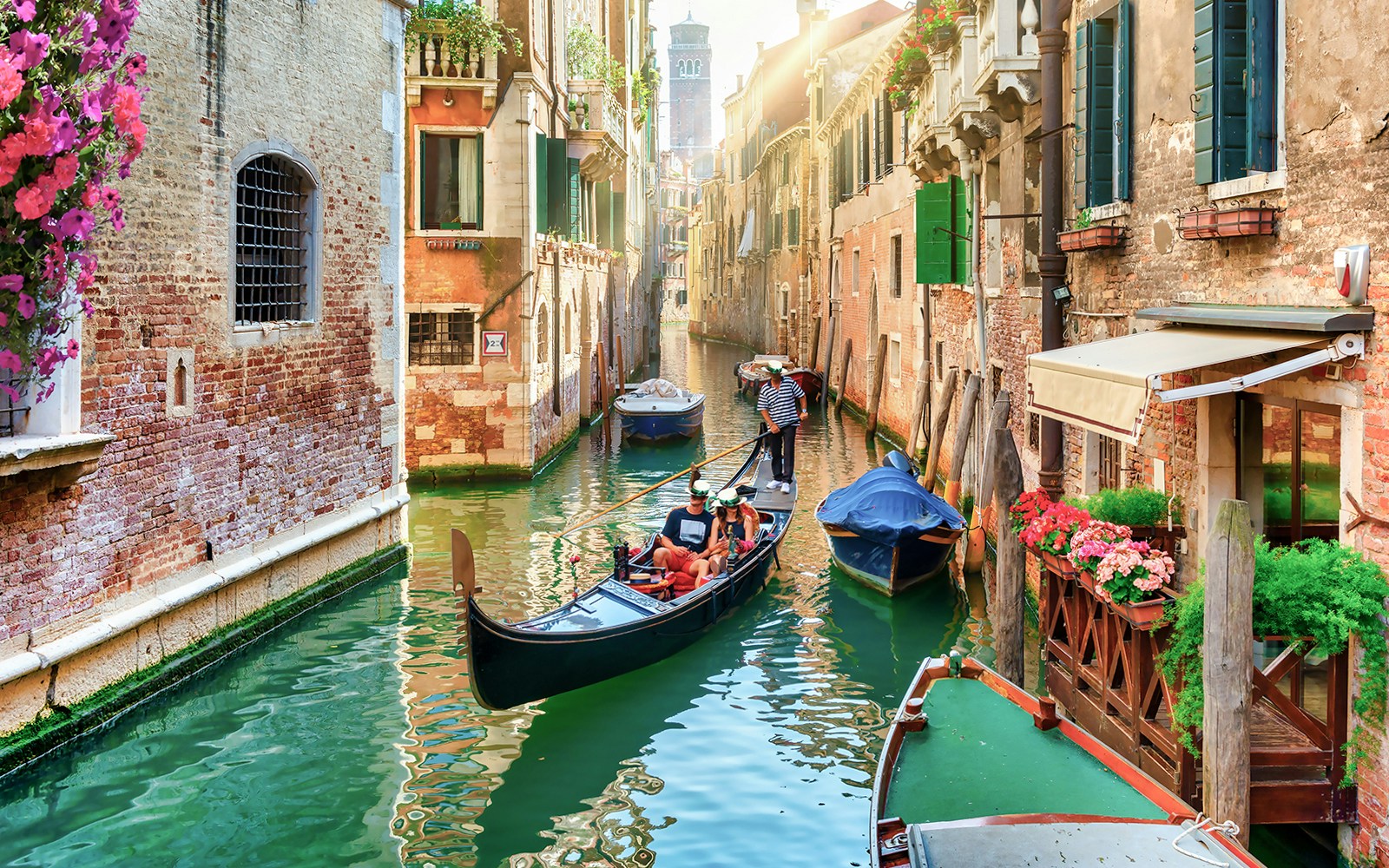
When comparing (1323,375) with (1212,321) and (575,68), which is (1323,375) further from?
(575,68)

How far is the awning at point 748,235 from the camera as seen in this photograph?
39.6m

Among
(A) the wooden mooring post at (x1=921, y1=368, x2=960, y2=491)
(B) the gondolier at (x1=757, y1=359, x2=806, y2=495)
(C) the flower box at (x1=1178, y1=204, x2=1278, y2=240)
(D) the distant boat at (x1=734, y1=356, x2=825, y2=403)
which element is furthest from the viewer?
(D) the distant boat at (x1=734, y1=356, x2=825, y2=403)

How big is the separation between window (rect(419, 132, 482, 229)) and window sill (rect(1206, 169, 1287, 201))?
10057 millimetres

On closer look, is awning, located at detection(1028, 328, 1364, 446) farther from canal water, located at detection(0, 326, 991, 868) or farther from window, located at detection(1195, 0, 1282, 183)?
canal water, located at detection(0, 326, 991, 868)

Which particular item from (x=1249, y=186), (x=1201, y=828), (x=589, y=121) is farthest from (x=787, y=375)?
(x=1201, y=828)

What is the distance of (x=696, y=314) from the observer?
58.1m

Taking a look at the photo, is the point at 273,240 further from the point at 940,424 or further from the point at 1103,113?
the point at 940,424

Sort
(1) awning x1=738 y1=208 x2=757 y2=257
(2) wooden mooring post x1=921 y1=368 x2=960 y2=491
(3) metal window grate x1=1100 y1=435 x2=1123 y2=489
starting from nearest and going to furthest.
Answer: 1. (3) metal window grate x1=1100 y1=435 x2=1123 y2=489
2. (2) wooden mooring post x1=921 y1=368 x2=960 y2=491
3. (1) awning x1=738 y1=208 x2=757 y2=257

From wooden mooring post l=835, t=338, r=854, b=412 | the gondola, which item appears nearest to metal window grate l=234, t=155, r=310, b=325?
the gondola

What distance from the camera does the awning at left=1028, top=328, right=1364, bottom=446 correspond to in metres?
4.53

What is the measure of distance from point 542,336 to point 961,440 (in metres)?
6.72

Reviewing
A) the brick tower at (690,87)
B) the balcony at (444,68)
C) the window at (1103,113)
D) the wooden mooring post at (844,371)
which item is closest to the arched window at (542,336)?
the balcony at (444,68)

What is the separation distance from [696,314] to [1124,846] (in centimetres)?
5474

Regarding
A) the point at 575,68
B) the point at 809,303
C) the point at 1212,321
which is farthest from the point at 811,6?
the point at 1212,321
